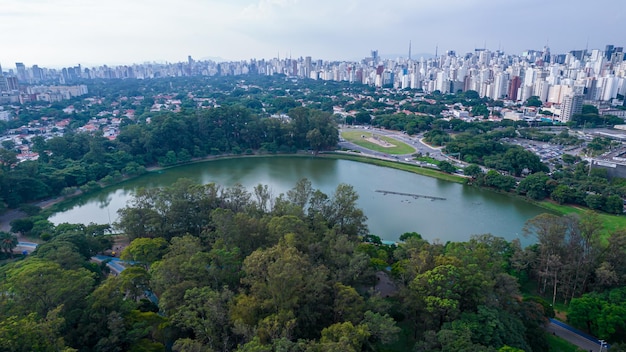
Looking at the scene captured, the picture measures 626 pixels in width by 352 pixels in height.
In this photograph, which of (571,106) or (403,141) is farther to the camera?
(571,106)

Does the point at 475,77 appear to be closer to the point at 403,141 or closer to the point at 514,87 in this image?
the point at 514,87

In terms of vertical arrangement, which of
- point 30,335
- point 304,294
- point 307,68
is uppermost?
point 307,68

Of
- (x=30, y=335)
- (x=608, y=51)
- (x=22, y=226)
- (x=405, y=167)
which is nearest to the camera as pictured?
(x=30, y=335)

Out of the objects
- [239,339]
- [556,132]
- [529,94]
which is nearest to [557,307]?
[239,339]

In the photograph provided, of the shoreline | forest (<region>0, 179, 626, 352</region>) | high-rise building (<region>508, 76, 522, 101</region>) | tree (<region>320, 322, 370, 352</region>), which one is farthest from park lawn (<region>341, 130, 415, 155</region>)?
high-rise building (<region>508, 76, 522, 101</region>)

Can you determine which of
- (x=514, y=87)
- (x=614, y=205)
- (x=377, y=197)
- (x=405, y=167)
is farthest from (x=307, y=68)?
(x=614, y=205)

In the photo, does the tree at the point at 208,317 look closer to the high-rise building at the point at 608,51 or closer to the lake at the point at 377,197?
the lake at the point at 377,197
